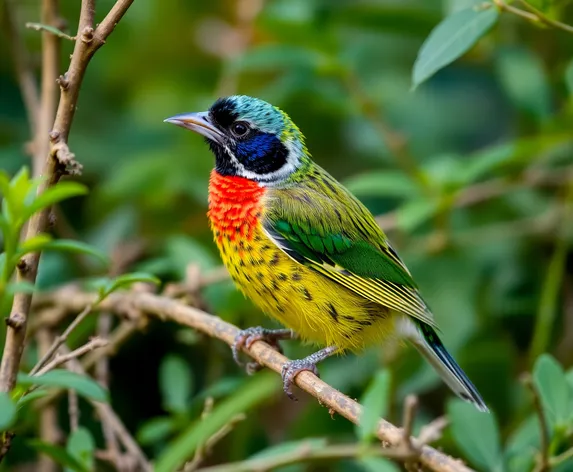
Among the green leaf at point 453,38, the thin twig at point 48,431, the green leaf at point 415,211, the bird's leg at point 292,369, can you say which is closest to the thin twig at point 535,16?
the green leaf at point 453,38

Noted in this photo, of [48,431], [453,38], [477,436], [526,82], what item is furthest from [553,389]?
[526,82]

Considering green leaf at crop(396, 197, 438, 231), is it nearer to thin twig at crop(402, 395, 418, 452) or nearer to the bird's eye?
the bird's eye

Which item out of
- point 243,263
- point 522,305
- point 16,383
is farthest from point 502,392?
point 16,383

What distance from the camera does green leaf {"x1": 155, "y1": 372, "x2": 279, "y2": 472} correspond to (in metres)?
2.42

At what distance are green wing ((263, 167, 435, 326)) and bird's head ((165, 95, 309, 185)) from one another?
16 centimetres

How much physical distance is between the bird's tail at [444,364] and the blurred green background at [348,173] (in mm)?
148

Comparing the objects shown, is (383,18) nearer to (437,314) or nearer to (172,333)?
(437,314)

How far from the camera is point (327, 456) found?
1.92 metres

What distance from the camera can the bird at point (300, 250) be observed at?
3.50 metres

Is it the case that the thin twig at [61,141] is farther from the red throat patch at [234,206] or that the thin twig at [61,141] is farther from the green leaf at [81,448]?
the red throat patch at [234,206]

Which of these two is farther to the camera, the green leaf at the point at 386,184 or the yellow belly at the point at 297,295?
the green leaf at the point at 386,184

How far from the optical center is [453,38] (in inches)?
110

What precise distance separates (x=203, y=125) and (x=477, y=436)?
6.14 feet

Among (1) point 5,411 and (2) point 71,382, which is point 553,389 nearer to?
(2) point 71,382
